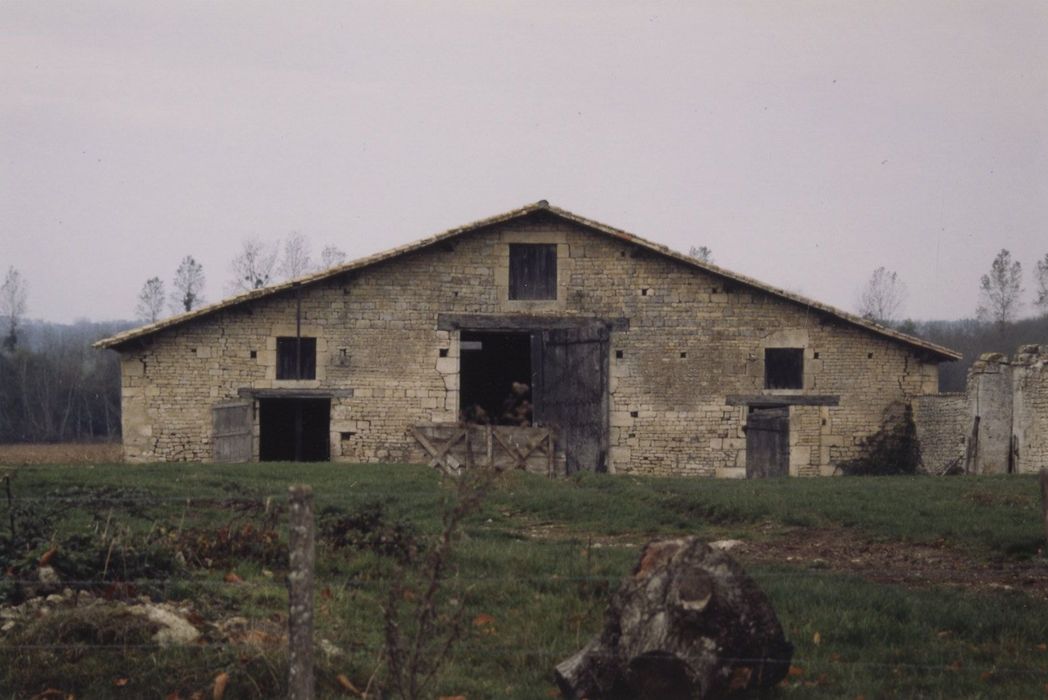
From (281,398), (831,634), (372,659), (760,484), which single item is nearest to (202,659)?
(372,659)

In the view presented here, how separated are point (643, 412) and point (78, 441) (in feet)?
127

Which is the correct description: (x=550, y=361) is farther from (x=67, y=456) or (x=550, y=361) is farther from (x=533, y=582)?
(x=67, y=456)

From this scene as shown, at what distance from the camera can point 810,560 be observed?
1077 centimetres

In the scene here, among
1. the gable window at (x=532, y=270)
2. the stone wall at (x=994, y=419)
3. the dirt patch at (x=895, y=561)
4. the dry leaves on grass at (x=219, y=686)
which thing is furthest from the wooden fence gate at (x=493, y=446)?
the dry leaves on grass at (x=219, y=686)

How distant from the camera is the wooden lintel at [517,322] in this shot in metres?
21.8

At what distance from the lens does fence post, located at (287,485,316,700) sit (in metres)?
5.45

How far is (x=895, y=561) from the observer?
10875mm

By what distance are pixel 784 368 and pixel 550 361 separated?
4263 millimetres

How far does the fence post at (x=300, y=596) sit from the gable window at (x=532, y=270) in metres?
16.7

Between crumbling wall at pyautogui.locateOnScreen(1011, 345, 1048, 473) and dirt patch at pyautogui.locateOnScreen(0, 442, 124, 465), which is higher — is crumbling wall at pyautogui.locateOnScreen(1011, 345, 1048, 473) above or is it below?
above

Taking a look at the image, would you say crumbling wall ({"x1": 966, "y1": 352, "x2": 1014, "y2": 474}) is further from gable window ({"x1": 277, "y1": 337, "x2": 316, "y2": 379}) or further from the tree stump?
the tree stump

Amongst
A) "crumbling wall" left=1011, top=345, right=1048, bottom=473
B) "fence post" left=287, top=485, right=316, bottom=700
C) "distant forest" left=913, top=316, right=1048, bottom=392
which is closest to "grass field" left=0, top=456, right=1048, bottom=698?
"fence post" left=287, top=485, right=316, bottom=700

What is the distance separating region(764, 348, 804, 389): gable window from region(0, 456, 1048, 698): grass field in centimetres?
733

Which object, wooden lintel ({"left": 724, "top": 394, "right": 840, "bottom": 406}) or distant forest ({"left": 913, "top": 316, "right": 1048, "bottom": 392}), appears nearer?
wooden lintel ({"left": 724, "top": 394, "right": 840, "bottom": 406})
